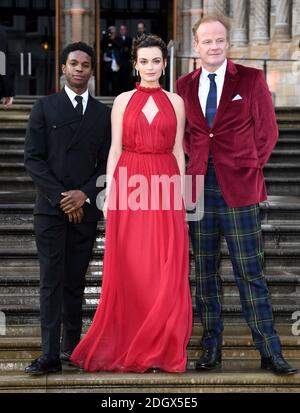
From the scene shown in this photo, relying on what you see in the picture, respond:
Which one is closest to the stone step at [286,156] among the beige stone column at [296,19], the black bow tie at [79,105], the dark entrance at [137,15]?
the beige stone column at [296,19]

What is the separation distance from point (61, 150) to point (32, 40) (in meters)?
17.6

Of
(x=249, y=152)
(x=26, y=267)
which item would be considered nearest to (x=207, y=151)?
(x=249, y=152)

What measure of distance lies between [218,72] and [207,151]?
447mm

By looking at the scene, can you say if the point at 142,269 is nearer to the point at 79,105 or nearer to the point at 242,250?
the point at 242,250

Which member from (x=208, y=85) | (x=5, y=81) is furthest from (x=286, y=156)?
(x=208, y=85)

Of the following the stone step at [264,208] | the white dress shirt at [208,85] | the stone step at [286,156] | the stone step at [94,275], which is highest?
the white dress shirt at [208,85]

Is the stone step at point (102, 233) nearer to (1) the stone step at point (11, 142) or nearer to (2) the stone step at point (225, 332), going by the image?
(2) the stone step at point (225, 332)

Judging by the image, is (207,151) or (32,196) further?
(32,196)

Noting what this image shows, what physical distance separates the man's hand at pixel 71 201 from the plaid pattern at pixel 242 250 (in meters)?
0.65

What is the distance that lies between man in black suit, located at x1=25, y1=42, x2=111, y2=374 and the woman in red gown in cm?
12

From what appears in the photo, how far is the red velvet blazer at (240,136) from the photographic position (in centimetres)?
483

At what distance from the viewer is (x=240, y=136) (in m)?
4.85
